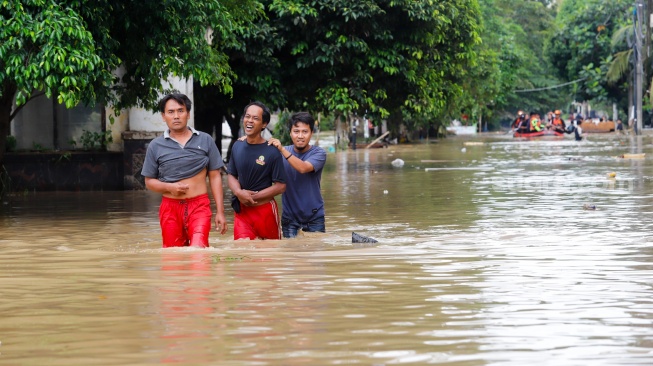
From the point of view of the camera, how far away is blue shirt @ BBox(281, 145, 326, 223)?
10.1m

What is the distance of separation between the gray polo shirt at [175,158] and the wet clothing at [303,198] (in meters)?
0.93

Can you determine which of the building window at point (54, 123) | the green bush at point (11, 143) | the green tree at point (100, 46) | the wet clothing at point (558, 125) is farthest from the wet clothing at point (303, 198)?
the wet clothing at point (558, 125)

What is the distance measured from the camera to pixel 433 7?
81.4ft

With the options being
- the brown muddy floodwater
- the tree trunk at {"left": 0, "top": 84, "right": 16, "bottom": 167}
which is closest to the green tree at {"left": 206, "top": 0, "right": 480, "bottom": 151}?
the tree trunk at {"left": 0, "top": 84, "right": 16, "bottom": 167}

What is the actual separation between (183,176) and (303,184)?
1231 millimetres

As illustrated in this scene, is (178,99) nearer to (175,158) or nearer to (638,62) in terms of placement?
(175,158)

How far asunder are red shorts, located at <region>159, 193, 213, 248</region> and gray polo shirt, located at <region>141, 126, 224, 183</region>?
7.8 inches

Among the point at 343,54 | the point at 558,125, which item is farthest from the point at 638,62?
the point at 343,54

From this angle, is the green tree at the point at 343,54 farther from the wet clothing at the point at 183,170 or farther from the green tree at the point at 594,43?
the green tree at the point at 594,43

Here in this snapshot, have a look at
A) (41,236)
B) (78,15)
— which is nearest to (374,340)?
(41,236)

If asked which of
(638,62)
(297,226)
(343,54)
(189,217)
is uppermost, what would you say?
(638,62)

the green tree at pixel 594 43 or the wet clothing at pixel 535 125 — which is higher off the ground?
the green tree at pixel 594 43

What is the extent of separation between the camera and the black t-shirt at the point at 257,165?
9.82 metres

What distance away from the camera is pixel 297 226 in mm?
10289
